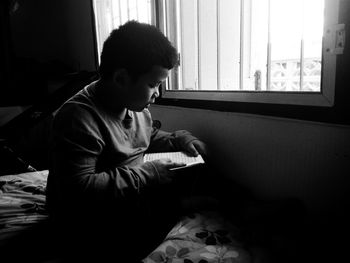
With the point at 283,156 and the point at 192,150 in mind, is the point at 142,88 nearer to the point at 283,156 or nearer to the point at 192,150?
the point at 192,150

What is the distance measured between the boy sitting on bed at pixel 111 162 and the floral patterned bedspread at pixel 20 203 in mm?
97

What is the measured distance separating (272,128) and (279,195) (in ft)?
0.80

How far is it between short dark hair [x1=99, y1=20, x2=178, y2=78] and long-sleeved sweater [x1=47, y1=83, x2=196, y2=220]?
0.39 ft

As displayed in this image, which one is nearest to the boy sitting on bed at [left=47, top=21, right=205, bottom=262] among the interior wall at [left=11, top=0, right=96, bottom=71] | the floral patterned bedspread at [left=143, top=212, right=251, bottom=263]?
the floral patterned bedspread at [left=143, top=212, right=251, bottom=263]

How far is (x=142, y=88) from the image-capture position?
3.00 ft

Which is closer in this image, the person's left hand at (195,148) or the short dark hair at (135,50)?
the short dark hair at (135,50)

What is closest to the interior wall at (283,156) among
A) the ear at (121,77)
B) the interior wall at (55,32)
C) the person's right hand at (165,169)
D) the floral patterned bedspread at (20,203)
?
the person's right hand at (165,169)

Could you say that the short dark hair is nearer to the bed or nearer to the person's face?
the person's face

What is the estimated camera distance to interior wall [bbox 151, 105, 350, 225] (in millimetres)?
867

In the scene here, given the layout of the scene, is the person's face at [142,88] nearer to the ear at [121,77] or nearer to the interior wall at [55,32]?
the ear at [121,77]

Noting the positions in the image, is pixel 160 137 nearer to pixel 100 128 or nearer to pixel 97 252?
pixel 100 128

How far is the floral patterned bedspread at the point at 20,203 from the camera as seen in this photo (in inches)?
35.0

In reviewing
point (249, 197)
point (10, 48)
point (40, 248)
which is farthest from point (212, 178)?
point (10, 48)

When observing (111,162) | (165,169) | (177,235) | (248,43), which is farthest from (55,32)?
(177,235)
